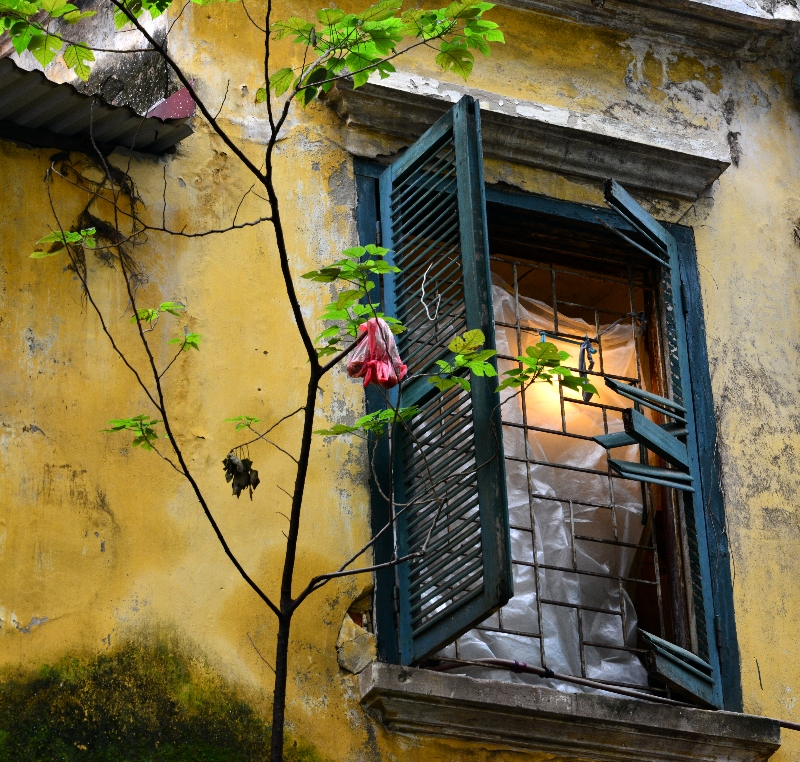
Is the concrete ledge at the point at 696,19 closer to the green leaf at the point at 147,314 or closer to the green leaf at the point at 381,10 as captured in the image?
the green leaf at the point at 381,10

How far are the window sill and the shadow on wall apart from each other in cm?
38

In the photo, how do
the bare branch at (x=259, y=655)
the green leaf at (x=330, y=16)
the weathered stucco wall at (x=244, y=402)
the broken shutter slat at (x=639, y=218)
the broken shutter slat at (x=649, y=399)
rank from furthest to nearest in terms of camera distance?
the broken shutter slat at (x=639, y=218) → the broken shutter slat at (x=649, y=399) → the bare branch at (x=259, y=655) → the weathered stucco wall at (x=244, y=402) → the green leaf at (x=330, y=16)

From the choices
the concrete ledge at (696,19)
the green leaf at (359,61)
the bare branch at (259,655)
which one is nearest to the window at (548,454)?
the bare branch at (259,655)

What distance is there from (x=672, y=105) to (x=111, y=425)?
327cm

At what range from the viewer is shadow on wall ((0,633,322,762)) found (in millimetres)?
4812

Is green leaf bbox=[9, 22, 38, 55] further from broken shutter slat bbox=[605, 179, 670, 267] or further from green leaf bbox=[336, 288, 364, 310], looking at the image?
broken shutter slat bbox=[605, 179, 670, 267]

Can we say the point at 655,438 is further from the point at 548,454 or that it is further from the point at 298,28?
the point at 298,28

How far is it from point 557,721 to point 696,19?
3.58m

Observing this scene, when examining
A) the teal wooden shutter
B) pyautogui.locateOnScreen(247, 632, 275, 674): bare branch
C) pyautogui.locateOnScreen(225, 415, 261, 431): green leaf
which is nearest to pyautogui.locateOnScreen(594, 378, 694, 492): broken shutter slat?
the teal wooden shutter

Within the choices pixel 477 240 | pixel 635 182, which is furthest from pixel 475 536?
pixel 635 182

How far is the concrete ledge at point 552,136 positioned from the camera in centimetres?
634

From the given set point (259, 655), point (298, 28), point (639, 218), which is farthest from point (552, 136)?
point (259, 655)

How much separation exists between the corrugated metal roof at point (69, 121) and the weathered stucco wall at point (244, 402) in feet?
0.32

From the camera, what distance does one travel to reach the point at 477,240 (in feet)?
18.0
